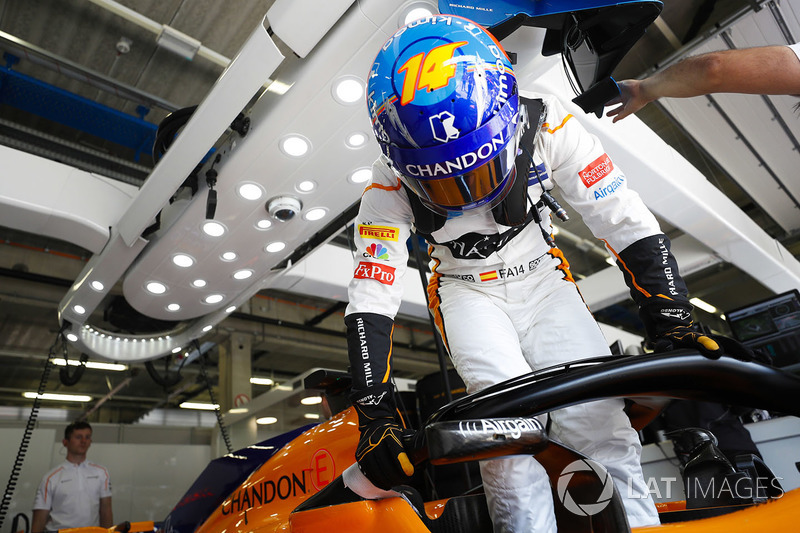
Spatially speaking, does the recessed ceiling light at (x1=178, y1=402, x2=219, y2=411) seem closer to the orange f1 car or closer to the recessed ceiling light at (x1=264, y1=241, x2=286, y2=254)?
the recessed ceiling light at (x1=264, y1=241, x2=286, y2=254)

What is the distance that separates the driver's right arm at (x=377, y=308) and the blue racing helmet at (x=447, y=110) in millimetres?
310

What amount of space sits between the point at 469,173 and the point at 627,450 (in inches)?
29.7

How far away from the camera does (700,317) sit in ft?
39.9

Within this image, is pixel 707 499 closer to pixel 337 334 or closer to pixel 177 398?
pixel 337 334

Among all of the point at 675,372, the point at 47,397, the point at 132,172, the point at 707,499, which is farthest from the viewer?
the point at 47,397

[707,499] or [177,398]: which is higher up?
[177,398]

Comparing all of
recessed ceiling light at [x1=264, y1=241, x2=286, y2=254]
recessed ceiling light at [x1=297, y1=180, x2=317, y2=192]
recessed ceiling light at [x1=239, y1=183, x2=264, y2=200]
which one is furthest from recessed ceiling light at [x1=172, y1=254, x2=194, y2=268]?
recessed ceiling light at [x1=297, y1=180, x2=317, y2=192]

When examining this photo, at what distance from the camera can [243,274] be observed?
13.9 feet

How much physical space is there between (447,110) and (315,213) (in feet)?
8.06

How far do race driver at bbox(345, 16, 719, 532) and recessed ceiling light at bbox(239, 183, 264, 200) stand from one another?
1695mm

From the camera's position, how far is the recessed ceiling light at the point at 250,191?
3.27 meters

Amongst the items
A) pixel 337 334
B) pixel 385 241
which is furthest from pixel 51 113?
pixel 337 334

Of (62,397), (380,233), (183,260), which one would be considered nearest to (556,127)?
(380,233)

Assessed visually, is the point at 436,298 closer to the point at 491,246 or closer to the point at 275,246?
the point at 491,246
